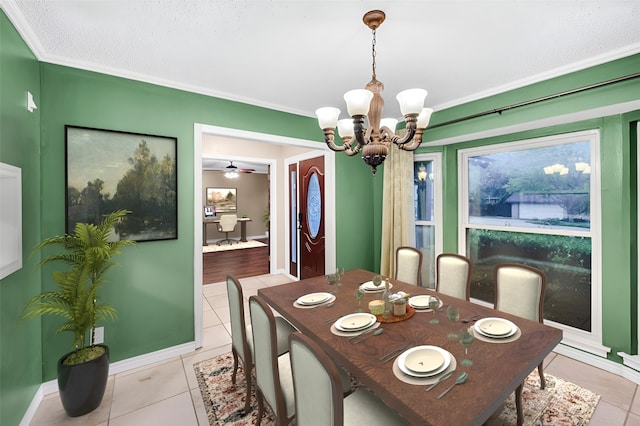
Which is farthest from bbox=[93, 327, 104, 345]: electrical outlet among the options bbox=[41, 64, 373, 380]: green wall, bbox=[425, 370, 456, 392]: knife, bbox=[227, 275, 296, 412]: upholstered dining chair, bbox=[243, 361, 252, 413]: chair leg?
bbox=[425, 370, 456, 392]: knife

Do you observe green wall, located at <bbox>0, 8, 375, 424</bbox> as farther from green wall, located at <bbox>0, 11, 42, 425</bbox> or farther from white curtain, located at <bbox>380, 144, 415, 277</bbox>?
white curtain, located at <bbox>380, 144, 415, 277</bbox>

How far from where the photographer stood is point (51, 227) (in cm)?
216

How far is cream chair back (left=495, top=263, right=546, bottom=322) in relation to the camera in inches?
78.8

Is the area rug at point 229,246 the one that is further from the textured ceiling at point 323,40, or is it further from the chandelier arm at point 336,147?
the chandelier arm at point 336,147

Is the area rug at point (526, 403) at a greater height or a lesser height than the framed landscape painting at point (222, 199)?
lesser

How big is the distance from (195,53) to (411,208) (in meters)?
2.97

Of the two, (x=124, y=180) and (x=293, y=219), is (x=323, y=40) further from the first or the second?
(x=293, y=219)

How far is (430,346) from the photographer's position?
137 centimetres

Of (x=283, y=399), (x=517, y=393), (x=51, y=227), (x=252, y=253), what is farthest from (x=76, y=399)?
(x=252, y=253)

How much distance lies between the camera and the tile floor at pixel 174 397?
6.06ft

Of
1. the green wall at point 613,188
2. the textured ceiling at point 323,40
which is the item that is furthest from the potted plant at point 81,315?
the green wall at point 613,188

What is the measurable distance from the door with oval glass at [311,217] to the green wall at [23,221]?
3.07m

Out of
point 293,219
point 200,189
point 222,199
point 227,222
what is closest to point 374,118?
point 200,189

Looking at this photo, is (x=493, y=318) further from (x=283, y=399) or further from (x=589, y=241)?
(x=589, y=241)
